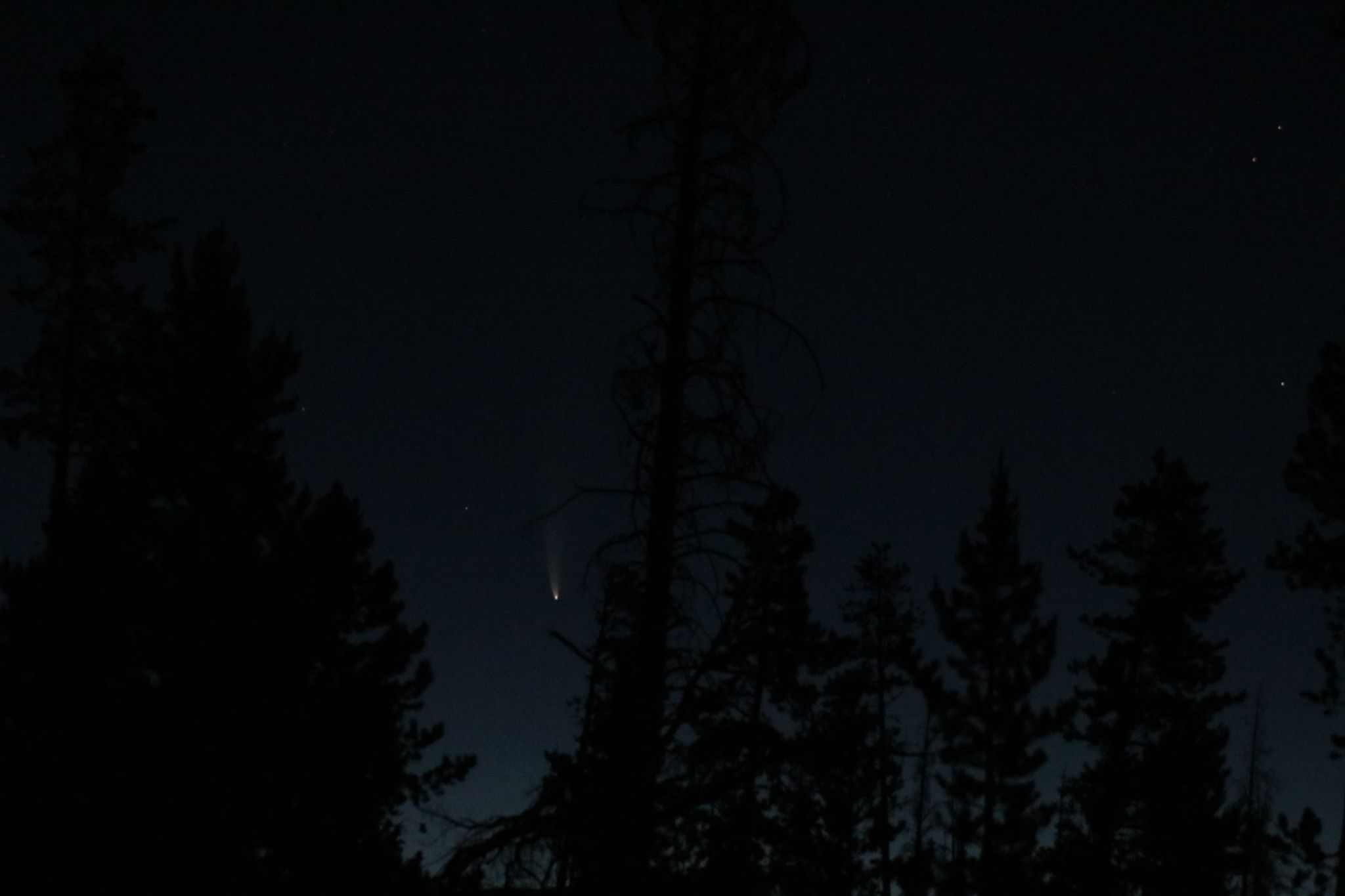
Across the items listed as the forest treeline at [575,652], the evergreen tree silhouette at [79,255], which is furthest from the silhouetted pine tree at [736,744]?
the evergreen tree silhouette at [79,255]

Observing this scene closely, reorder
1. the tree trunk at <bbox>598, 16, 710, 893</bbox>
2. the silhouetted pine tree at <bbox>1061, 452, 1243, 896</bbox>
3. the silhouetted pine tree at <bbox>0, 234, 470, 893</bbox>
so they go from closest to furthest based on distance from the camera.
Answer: the tree trunk at <bbox>598, 16, 710, 893</bbox> < the silhouetted pine tree at <bbox>0, 234, 470, 893</bbox> < the silhouetted pine tree at <bbox>1061, 452, 1243, 896</bbox>

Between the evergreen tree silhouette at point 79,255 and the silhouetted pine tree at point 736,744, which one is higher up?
the evergreen tree silhouette at point 79,255

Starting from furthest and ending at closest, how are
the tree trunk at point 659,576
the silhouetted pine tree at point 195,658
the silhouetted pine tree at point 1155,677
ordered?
the silhouetted pine tree at point 1155,677 < the silhouetted pine tree at point 195,658 < the tree trunk at point 659,576

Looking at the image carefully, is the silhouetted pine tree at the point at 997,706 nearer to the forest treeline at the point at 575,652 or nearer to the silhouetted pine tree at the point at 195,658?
the forest treeline at the point at 575,652

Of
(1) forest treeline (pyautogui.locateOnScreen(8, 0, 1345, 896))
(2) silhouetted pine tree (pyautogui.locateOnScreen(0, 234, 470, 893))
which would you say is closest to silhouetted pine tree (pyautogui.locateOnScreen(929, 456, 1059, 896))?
(1) forest treeline (pyautogui.locateOnScreen(8, 0, 1345, 896))

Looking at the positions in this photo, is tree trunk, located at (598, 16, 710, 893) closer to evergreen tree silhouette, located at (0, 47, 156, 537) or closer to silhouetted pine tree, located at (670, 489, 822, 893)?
silhouetted pine tree, located at (670, 489, 822, 893)

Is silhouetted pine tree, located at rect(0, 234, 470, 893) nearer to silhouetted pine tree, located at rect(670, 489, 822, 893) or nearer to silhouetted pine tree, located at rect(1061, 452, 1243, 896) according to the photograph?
silhouetted pine tree, located at rect(670, 489, 822, 893)

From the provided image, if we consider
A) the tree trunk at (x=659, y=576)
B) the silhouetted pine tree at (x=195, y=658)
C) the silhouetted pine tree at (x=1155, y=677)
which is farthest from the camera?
the silhouetted pine tree at (x=1155, y=677)

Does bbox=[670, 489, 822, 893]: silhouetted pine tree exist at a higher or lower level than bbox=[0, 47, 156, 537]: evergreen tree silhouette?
lower

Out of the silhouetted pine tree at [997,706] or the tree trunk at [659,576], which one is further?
the silhouetted pine tree at [997,706]

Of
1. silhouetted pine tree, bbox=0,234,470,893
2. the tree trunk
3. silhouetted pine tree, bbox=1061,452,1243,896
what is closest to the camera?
the tree trunk

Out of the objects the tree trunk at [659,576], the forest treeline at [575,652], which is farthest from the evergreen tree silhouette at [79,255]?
the tree trunk at [659,576]

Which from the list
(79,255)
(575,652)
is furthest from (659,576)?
(79,255)

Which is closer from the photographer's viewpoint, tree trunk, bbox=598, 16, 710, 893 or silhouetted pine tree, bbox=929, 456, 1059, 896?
tree trunk, bbox=598, 16, 710, 893
